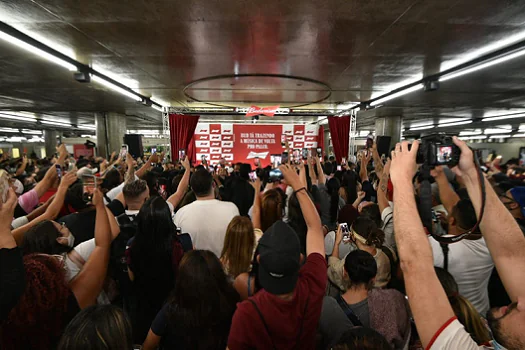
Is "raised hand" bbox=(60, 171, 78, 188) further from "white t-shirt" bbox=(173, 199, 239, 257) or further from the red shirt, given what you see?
the red shirt

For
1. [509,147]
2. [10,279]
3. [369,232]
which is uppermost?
[509,147]

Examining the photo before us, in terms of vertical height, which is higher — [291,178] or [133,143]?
[133,143]

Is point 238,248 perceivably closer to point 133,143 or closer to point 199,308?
point 199,308

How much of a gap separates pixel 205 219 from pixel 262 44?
3088 mm

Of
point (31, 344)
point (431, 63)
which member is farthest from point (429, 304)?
point (431, 63)

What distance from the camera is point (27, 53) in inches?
180

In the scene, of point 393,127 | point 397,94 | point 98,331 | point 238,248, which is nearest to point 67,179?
point 238,248

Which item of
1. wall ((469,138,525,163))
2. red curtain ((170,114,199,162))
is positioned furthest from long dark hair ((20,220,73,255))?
→ wall ((469,138,525,163))

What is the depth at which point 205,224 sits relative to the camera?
2.58 metres

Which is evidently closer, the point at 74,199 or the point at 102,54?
the point at 74,199

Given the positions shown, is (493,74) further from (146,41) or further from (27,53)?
(27,53)

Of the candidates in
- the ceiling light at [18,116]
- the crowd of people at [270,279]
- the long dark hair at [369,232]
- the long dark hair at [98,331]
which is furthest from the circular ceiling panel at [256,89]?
the ceiling light at [18,116]

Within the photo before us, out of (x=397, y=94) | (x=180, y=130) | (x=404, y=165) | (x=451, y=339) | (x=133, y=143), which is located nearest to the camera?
(x=451, y=339)

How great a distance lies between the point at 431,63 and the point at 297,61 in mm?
2688
